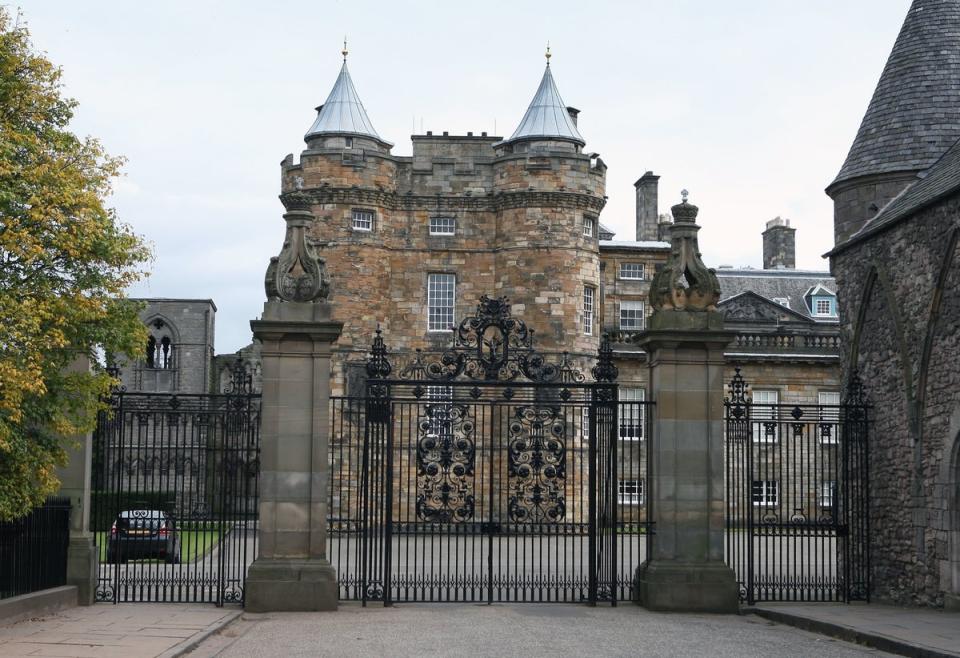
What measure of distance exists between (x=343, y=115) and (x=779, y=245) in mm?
26155

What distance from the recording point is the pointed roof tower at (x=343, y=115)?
41656 mm

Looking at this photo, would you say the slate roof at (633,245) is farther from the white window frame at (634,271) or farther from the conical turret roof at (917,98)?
the conical turret roof at (917,98)

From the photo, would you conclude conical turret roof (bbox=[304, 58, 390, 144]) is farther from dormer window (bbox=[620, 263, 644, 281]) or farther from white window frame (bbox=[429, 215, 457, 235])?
dormer window (bbox=[620, 263, 644, 281])

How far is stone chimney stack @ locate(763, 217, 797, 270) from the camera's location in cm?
5959

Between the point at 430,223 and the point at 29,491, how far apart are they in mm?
29571

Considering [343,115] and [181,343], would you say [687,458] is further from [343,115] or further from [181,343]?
[181,343]

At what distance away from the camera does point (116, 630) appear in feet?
43.8

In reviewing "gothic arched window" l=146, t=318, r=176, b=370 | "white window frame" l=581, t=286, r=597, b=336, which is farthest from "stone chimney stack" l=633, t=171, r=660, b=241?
"gothic arched window" l=146, t=318, r=176, b=370

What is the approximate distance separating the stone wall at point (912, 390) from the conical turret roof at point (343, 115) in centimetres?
2423

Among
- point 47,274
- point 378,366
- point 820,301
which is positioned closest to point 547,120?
point 820,301

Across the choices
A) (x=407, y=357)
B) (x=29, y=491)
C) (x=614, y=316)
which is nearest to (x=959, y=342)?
(x=29, y=491)

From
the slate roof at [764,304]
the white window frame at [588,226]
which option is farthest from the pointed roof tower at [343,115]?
the slate roof at [764,304]

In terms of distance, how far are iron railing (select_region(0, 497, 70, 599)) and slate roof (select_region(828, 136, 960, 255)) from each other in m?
12.0

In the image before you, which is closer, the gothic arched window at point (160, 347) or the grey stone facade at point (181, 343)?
the grey stone facade at point (181, 343)
